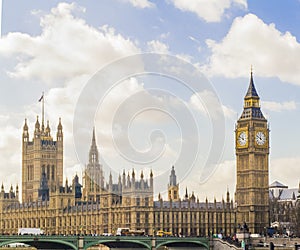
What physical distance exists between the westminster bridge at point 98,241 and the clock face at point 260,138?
18556 mm

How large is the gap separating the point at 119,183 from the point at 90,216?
5.69 metres

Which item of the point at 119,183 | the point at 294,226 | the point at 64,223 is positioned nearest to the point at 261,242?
the point at 294,226

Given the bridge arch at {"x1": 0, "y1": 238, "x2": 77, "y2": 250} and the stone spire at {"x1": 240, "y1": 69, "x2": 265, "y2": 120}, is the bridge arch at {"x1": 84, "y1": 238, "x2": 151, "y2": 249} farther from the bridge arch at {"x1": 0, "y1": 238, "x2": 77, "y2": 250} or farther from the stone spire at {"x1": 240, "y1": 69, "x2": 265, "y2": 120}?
the stone spire at {"x1": 240, "y1": 69, "x2": 265, "y2": 120}

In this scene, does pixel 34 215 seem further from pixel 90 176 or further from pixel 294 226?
pixel 294 226

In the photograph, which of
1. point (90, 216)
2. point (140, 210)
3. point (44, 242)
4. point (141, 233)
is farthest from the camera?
point (90, 216)

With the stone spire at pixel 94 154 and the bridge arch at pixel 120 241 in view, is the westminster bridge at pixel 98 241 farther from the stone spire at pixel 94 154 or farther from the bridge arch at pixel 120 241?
the stone spire at pixel 94 154

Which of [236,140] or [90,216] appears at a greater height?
[236,140]

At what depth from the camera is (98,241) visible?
220 ft

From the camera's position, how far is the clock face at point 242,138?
89613 mm

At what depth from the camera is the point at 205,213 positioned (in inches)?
3499

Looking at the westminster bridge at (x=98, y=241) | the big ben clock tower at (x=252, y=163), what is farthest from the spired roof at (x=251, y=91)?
the westminster bridge at (x=98, y=241)

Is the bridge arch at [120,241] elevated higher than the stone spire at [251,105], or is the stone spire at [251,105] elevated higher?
the stone spire at [251,105]

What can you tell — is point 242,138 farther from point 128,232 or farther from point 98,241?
point 98,241

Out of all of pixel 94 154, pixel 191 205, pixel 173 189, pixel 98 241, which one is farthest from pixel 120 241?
pixel 94 154
